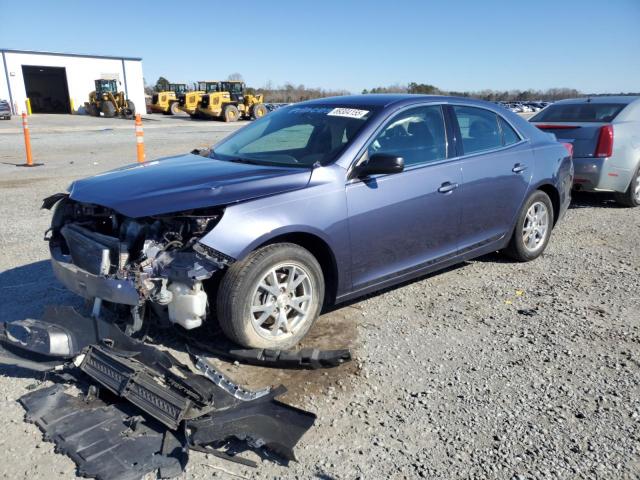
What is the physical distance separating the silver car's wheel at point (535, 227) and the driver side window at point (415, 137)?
4.87 feet

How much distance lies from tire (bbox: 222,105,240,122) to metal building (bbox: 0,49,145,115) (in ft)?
52.3

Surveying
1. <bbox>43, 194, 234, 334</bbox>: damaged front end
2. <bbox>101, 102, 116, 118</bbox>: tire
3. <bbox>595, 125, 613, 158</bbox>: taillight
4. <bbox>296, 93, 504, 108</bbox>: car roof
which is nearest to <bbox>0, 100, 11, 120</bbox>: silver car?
<bbox>101, 102, 116, 118</bbox>: tire

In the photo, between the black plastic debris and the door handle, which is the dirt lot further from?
the door handle

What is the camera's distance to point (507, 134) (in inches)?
206

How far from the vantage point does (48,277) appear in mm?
5055

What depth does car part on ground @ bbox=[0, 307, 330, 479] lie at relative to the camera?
267cm

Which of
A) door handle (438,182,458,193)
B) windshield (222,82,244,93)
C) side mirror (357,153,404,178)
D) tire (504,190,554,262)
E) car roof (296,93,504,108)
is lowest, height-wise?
tire (504,190,554,262)

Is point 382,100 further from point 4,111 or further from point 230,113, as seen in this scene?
→ point 4,111

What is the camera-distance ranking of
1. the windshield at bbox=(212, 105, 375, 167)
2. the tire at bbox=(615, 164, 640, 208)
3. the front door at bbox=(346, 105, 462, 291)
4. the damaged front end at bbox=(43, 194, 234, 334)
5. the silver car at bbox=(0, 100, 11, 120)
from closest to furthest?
the damaged front end at bbox=(43, 194, 234, 334) < the front door at bbox=(346, 105, 462, 291) < the windshield at bbox=(212, 105, 375, 167) < the tire at bbox=(615, 164, 640, 208) < the silver car at bbox=(0, 100, 11, 120)

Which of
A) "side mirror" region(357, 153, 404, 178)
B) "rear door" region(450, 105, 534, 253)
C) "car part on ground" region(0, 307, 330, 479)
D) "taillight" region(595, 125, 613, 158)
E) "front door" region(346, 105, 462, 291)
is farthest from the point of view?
"taillight" region(595, 125, 613, 158)

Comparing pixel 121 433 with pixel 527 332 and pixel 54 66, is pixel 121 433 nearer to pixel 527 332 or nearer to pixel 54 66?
pixel 527 332

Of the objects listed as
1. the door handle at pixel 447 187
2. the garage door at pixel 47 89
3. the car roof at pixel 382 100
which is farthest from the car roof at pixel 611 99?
the garage door at pixel 47 89

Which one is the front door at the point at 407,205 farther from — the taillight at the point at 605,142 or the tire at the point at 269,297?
the taillight at the point at 605,142

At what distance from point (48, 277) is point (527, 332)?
165 inches
